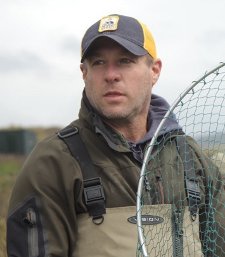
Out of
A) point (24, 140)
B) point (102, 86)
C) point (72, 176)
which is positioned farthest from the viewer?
point (24, 140)

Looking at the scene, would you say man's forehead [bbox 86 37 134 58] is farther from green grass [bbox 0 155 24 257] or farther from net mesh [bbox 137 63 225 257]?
green grass [bbox 0 155 24 257]

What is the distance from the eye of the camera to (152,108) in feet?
12.3

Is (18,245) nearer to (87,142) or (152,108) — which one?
(87,142)

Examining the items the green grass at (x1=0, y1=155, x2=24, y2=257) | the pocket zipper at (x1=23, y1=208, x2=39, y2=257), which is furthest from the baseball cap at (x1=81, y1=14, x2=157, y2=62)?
the green grass at (x1=0, y1=155, x2=24, y2=257)

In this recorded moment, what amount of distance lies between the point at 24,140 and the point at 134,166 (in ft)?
73.0

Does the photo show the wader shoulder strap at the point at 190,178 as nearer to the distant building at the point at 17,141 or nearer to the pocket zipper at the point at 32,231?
the pocket zipper at the point at 32,231

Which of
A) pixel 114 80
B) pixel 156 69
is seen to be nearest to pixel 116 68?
pixel 114 80

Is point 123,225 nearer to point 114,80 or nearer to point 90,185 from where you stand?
point 90,185

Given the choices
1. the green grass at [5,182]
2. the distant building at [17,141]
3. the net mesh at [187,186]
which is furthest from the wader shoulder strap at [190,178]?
the distant building at [17,141]

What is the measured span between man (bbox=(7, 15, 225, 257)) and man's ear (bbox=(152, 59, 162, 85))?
0.09m

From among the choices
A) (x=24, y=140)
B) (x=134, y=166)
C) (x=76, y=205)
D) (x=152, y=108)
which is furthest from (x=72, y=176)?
(x=24, y=140)

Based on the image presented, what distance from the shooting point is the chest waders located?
308 cm

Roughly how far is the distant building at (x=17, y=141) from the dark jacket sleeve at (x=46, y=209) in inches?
856

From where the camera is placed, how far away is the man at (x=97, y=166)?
10.2ft
